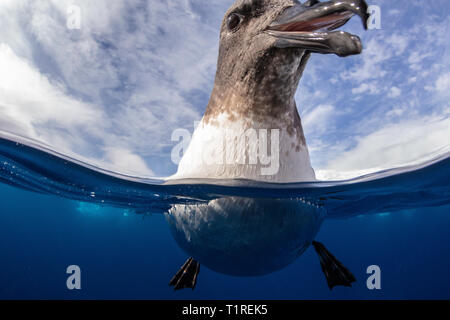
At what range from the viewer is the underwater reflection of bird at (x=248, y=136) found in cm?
207

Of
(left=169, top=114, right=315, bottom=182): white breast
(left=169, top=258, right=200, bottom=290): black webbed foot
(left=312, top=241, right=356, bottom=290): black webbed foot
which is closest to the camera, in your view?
(left=169, top=114, right=315, bottom=182): white breast

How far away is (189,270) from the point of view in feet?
14.4

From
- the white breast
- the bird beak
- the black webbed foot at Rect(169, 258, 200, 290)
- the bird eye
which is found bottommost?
the black webbed foot at Rect(169, 258, 200, 290)

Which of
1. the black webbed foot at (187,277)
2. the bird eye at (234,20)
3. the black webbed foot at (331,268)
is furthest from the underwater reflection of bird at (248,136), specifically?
the black webbed foot at (187,277)

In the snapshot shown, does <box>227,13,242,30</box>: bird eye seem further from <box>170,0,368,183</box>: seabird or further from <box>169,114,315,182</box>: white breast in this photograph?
<box>169,114,315,182</box>: white breast

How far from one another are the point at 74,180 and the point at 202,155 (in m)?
3.95

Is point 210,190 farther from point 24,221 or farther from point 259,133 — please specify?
point 24,221

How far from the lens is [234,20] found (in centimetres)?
245

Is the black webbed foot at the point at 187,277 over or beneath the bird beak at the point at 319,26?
beneath

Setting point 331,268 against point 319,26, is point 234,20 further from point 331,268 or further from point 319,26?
point 331,268

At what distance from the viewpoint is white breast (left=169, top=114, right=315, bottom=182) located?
2273mm

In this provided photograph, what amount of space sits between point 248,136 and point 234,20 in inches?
44.5

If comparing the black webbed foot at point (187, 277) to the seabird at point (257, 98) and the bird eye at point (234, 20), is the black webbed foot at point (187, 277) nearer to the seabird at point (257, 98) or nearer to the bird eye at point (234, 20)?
the seabird at point (257, 98)

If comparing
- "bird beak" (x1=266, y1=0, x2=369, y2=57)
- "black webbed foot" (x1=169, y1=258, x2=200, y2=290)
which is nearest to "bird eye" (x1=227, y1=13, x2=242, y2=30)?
"bird beak" (x1=266, y1=0, x2=369, y2=57)
